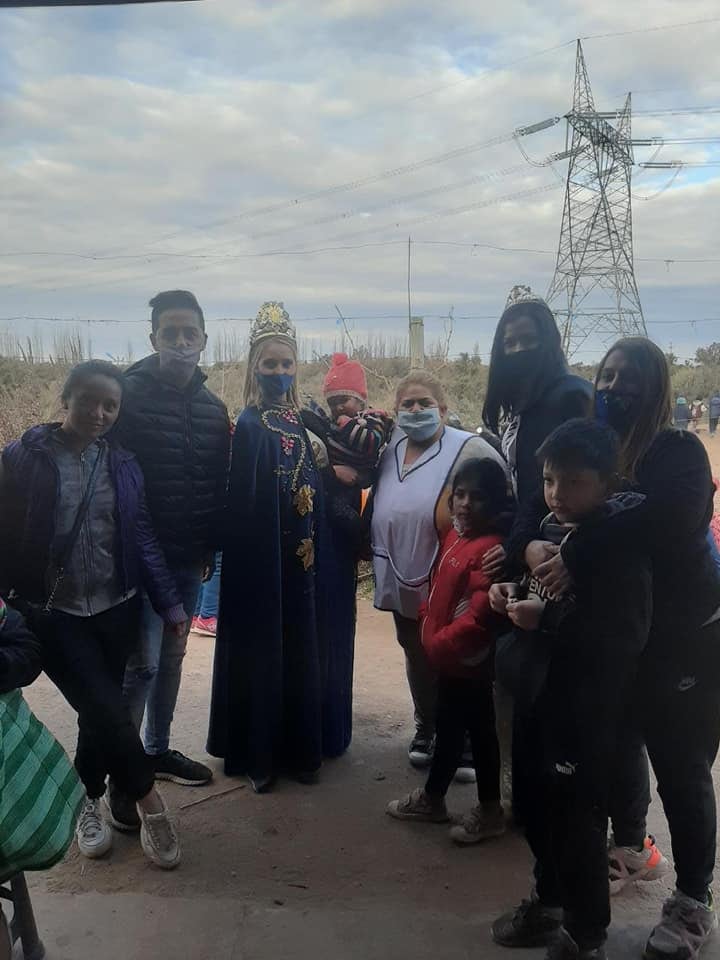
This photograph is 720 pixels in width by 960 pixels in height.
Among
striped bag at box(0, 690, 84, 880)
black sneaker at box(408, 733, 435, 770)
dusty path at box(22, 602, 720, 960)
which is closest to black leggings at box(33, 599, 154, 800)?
dusty path at box(22, 602, 720, 960)

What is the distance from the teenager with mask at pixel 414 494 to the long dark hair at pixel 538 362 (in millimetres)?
288

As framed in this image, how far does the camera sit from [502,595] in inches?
91.7

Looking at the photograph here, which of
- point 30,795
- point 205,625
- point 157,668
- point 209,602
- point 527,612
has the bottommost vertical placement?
point 205,625

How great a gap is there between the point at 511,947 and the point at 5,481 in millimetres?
2148

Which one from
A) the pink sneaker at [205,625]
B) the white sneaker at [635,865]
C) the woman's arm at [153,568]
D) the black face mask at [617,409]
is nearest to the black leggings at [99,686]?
the woman's arm at [153,568]

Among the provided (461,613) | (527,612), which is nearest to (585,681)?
(527,612)

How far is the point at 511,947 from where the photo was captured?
2.25 metres

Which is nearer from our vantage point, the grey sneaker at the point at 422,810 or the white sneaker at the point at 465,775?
the grey sneaker at the point at 422,810

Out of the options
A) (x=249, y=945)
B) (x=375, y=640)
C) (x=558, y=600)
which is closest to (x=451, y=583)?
(x=558, y=600)

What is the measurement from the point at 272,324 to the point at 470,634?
1534 millimetres

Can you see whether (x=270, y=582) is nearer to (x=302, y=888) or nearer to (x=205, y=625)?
(x=302, y=888)

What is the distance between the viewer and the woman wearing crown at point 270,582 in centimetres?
310

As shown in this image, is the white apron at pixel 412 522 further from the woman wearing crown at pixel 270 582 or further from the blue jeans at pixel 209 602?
the blue jeans at pixel 209 602

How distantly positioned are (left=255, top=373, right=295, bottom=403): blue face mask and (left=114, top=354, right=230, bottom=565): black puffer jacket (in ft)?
0.67
